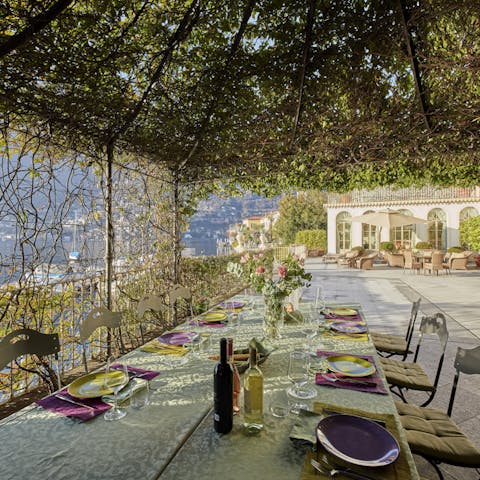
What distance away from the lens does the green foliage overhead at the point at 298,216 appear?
2350 cm

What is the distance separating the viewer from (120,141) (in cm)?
356

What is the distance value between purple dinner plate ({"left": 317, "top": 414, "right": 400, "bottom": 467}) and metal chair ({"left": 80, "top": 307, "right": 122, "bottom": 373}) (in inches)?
65.3

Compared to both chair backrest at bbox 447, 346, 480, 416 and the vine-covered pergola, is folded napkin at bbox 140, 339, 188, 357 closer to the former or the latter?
chair backrest at bbox 447, 346, 480, 416

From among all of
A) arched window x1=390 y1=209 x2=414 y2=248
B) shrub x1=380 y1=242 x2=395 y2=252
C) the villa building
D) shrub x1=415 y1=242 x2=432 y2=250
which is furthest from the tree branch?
arched window x1=390 y1=209 x2=414 y2=248

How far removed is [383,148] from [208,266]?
11.8 ft

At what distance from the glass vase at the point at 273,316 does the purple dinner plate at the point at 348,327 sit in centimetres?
51

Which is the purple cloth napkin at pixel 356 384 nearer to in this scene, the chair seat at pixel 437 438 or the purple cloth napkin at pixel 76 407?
the chair seat at pixel 437 438

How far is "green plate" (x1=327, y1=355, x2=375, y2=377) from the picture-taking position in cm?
170

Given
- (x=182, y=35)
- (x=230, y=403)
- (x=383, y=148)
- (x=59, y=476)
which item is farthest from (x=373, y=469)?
(x=383, y=148)

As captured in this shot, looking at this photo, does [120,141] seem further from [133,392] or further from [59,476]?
[59,476]

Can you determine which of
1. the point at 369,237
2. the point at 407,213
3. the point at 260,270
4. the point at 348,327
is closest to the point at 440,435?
the point at 348,327

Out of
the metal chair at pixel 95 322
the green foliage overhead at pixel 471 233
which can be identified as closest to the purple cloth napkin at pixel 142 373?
the metal chair at pixel 95 322

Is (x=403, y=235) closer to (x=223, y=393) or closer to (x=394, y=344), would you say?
(x=394, y=344)

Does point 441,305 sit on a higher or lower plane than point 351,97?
lower
